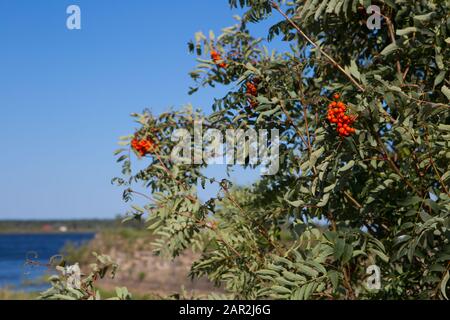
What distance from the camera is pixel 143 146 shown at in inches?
153

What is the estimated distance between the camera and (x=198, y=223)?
338 cm

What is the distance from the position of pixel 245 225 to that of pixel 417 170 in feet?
4.13

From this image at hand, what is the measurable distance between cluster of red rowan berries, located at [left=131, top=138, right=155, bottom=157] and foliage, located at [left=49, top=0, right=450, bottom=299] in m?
0.05

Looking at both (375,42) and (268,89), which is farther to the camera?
(375,42)

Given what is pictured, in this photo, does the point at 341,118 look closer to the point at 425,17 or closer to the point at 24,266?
the point at 425,17

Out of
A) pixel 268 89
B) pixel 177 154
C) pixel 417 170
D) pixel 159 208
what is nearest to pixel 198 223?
pixel 159 208

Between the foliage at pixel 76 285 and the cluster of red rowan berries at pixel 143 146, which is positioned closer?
the foliage at pixel 76 285

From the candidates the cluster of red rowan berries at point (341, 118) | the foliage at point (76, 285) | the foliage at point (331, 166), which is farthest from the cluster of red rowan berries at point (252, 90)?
the foliage at point (76, 285)

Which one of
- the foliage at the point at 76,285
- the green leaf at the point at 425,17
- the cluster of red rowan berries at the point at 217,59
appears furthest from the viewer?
the cluster of red rowan berries at the point at 217,59

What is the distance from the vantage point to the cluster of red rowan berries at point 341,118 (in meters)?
2.48

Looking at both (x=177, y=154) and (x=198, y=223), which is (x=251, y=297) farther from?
(x=177, y=154)

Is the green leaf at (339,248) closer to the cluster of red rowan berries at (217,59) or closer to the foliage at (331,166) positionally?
the foliage at (331,166)

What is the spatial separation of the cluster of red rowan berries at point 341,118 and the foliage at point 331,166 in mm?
43

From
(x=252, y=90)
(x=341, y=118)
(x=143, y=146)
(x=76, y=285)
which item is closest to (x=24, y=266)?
(x=76, y=285)
